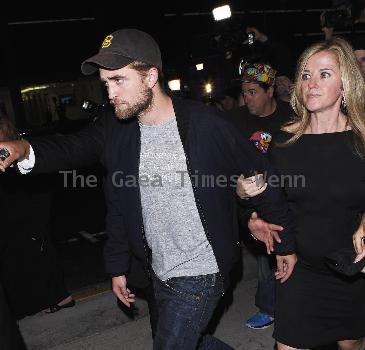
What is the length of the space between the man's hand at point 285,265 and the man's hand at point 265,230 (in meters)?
0.09

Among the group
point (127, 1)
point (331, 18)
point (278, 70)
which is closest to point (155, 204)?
point (278, 70)

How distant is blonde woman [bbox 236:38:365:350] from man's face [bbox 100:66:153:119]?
81cm

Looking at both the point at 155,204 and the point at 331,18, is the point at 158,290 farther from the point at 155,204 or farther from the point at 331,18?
the point at 331,18

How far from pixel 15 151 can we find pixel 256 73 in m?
3.08

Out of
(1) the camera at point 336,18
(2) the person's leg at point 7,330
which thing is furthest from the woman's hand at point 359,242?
(1) the camera at point 336,18

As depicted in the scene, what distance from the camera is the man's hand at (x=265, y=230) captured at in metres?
2.79

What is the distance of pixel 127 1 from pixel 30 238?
13914mm

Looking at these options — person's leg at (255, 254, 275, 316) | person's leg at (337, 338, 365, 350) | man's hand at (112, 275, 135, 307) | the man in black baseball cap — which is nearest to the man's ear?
the man in black baseball cap

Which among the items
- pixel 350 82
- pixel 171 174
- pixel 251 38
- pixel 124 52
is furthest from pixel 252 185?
pixel 251 38

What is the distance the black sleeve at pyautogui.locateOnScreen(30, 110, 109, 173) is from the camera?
7.79 ft

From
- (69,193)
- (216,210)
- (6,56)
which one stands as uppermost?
(6,56)

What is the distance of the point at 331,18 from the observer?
5895 millimetres

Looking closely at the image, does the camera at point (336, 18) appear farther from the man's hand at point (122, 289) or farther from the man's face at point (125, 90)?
the man's hand at point (122, 289)

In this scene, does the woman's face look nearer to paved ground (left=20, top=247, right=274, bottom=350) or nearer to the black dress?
the black dress
